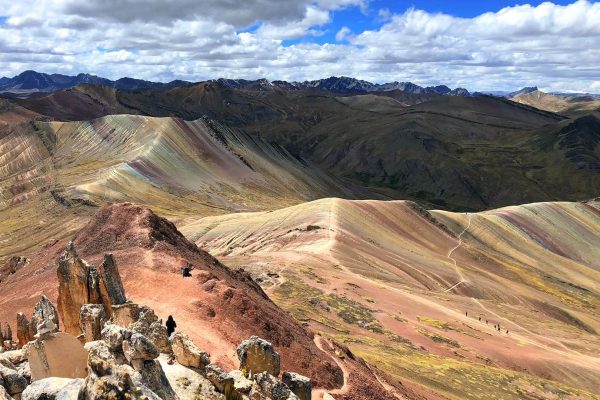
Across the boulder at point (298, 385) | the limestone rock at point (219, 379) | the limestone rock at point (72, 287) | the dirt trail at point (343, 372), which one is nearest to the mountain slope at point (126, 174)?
the limestone rock at point (72, 287)

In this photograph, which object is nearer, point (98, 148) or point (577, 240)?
point (577, 240)

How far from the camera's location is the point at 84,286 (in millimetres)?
31406

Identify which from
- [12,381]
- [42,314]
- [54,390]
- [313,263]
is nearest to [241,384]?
[54,390]

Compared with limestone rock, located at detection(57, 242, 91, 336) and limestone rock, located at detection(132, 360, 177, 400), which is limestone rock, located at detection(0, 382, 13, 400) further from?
limestone rock, located at detection(57, 242, 91, 336)

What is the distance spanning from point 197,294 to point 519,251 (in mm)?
100431

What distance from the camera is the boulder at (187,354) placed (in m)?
21.9

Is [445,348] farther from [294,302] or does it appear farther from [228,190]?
[228,190]

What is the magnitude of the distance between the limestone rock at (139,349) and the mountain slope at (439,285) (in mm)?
26292

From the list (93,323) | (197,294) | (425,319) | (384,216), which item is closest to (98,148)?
(384,216)

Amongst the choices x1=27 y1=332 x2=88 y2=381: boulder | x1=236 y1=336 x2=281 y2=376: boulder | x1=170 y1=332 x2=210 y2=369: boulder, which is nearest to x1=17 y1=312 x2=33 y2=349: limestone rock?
x1=27 y1=332 x2=88 y2=381: boulder

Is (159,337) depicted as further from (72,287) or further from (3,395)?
(72,287)

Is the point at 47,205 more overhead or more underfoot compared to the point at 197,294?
more underfoot

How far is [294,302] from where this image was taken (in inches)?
2211

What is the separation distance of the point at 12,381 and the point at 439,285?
7218 cm
